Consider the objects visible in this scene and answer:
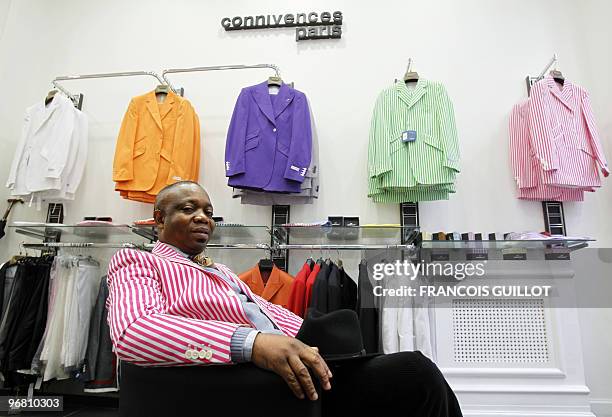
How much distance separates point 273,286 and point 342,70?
6.73 ft

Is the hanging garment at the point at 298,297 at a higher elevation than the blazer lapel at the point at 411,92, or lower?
lower

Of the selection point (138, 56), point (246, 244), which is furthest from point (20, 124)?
point (246, 244)

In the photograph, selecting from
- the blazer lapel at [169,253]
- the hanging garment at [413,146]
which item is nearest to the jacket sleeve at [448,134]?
the hanging garment at [413,146]

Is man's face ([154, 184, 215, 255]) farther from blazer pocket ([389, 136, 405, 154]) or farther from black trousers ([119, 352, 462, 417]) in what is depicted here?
blazer pocket ([389, 136, 405, 154])

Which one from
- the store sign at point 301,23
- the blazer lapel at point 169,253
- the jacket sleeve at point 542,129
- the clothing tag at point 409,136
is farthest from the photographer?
the store sign at point 301,23

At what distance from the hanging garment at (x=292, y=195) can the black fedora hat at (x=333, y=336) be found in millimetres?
2056

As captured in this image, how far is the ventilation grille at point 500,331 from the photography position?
8.60ft

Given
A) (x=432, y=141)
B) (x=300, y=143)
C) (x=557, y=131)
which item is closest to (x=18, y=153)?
(x=300, y=143)

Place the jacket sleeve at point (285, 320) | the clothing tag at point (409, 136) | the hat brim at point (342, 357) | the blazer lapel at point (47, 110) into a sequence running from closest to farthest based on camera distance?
1. the hat brim at point (342, 357)
2. the jacket sleeve at point (285, 320)
3. the clothing tag at point (409, 136)
4. the blazer lapel at point (47, 110)

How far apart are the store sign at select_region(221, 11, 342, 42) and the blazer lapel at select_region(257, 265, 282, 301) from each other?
2247 millimetres

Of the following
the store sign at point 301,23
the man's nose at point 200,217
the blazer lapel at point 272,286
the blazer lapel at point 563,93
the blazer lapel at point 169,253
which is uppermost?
the store sign at point 301,23

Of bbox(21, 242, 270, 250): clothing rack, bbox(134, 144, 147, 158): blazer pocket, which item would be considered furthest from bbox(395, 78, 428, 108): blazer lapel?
bbox(134, 144, 147, 158): blazer pocket

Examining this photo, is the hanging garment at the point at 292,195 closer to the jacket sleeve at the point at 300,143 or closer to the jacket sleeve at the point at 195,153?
the jacket sleeve at the point at 300,143

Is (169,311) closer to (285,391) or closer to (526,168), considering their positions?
(285,391)
